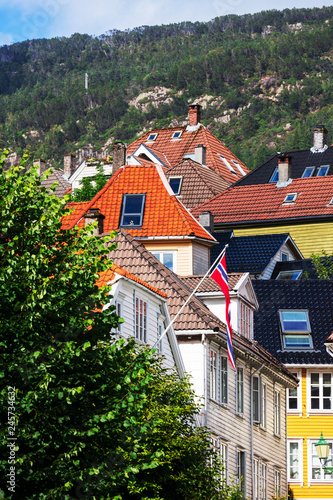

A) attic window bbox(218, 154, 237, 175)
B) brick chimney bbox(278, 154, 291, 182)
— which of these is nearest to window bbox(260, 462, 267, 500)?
brick chimney bbox(278, 154, 291, 182)

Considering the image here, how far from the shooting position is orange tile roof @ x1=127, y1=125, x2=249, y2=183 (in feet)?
285

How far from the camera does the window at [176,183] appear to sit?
7744 cm

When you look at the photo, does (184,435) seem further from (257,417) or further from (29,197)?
(257,417)

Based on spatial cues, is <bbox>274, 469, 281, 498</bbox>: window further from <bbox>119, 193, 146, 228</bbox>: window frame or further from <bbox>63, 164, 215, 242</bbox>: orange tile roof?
<bbox>119, 193, 146, 228</bbox>: window frame

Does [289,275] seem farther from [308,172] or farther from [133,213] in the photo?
[308,172]

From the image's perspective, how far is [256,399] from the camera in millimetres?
41375

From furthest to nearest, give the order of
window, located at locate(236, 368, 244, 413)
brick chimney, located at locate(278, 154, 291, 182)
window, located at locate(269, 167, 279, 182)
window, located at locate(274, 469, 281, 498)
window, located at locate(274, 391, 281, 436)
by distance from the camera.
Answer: window, located at locate(269, 167, 279, 182) → brick chimney, located at locate(278, 154, 291, 182) → window, located at locate(274, 391, 281, 436) → window, located at locate(274, 469, 281, 498) → window, located at locate(236, 368, 244, 413)

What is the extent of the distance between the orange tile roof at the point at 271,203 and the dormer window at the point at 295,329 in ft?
61.9

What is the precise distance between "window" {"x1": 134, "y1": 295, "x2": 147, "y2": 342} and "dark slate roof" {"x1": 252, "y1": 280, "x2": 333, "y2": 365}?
1892cm

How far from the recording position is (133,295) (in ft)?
100

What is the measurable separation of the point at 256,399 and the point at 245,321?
2914 mm

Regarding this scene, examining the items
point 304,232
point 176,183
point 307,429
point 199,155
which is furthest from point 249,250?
point 199,155

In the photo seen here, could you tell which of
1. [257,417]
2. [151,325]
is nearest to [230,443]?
[257,417]

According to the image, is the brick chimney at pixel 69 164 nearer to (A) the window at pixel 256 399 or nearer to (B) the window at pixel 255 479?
(A) the window at pixel 256 399
